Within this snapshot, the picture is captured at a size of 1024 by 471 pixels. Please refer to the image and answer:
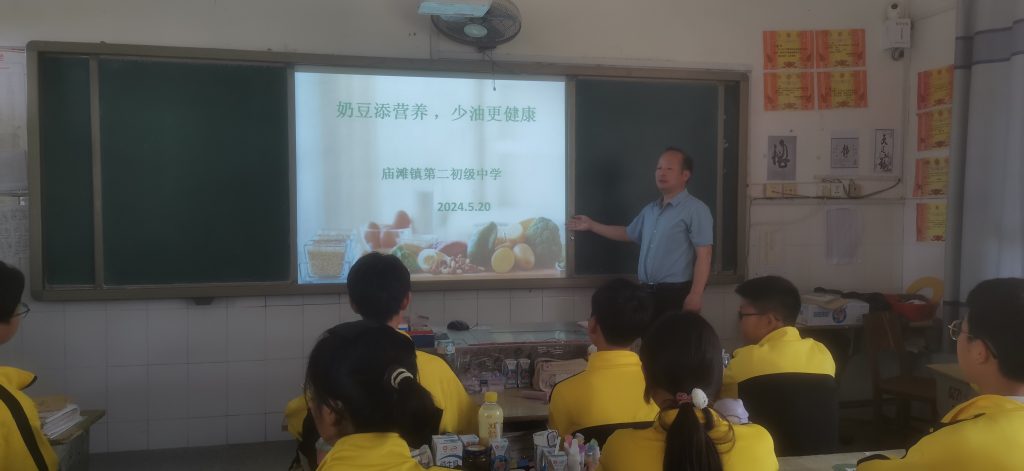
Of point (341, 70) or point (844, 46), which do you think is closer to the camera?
point (341, 70)

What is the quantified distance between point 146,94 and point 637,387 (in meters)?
3.03

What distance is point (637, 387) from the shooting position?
77.7 inches

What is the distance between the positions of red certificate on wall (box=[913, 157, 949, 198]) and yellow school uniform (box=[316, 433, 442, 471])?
13.5ft

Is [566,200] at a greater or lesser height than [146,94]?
lesser

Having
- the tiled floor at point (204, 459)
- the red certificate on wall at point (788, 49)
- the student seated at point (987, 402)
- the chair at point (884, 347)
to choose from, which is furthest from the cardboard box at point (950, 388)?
the tiled floor at point (204, 459)

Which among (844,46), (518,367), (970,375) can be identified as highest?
(844,46)

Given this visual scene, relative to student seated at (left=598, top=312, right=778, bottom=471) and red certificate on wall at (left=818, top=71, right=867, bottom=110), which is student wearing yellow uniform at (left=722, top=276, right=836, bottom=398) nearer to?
student seated at (left=598, top=312, right=778, bottom=471)

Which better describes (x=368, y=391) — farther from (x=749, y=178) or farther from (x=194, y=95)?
(x=749, y=178)

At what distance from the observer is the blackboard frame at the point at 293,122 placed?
139 inches

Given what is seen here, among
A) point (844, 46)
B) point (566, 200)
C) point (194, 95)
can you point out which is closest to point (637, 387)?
point (566, 200)

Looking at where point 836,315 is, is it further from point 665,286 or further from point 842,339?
point 665,286

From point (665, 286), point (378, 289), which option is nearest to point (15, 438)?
point (378, 289)

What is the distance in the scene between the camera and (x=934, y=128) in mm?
4367

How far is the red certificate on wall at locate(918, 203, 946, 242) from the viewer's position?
4324mm
